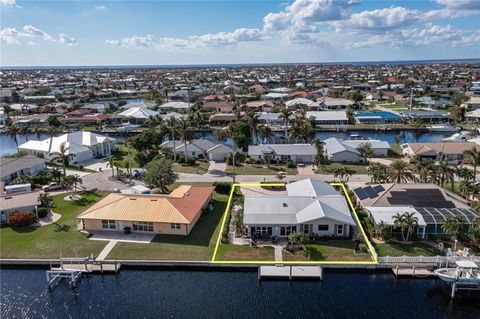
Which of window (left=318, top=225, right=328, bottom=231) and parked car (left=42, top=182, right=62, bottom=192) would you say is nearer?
window (left=318, top=225, right=328, bottom=231)

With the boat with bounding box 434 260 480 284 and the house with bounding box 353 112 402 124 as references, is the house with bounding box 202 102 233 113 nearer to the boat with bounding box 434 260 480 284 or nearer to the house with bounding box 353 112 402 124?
the house with bounding box 353 112 402 124

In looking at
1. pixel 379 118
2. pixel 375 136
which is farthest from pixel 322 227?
pixel 379 118

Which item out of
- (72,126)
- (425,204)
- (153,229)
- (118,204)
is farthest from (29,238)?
(72,126)

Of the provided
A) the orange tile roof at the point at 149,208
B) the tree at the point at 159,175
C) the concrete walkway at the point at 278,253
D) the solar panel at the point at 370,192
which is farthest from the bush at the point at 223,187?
the solar panel at the point at 370,192

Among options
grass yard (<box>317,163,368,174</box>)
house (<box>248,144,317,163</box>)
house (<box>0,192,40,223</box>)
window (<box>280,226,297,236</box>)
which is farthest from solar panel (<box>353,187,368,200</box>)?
house (<box>0,192,40,223</box>)

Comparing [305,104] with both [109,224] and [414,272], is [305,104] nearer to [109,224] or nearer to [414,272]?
[109,224]

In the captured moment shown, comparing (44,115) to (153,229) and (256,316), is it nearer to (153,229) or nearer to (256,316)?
(153,229)
